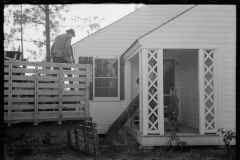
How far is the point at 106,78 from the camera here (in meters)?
12.2

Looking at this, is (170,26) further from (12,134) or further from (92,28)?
(92,28)

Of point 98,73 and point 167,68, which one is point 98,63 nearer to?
point 98,73

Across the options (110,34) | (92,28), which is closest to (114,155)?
(110,34)

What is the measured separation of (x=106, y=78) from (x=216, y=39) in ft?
15.9

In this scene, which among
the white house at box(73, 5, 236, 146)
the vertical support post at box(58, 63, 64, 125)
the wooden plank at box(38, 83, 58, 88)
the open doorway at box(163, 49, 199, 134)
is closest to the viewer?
the wooden plank at box(38, 83, 58, 88)

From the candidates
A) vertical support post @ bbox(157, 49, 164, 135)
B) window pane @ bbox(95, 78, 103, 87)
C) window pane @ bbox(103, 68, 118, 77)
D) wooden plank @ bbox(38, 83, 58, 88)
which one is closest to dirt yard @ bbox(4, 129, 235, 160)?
vertical support post @ bbox(157, 49, 164, 135)

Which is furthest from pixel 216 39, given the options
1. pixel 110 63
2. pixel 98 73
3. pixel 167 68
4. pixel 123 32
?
pixel 98 73

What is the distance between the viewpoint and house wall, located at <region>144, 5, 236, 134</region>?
891 centimetres

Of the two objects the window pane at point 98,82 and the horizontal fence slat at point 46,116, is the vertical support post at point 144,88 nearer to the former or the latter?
the horizontal fence slat at point 46,116

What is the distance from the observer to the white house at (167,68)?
883 cm

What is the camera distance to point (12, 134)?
7.18 m

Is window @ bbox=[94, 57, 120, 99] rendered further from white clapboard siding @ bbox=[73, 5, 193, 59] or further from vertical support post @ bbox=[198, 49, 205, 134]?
vertical support post @ bbox=[198, 49, 205, 134]

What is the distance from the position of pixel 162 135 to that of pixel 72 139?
126 inches

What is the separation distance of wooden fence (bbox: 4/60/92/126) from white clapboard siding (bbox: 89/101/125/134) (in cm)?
396
